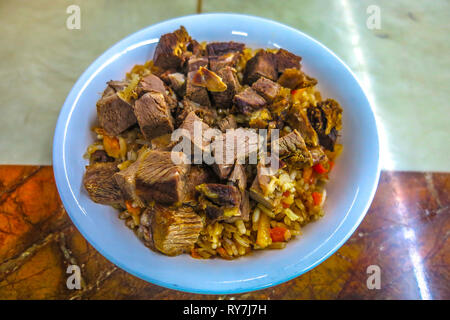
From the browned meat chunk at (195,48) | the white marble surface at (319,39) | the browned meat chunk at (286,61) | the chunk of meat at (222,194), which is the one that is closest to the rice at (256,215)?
the chunk of meat at (222,194)

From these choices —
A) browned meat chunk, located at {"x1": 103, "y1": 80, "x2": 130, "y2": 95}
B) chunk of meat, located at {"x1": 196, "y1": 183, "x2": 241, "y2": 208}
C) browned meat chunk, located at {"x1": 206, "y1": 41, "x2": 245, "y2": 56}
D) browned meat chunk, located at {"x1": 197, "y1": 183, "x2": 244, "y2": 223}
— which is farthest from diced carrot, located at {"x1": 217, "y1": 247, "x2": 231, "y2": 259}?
browned meat chunk, located at {"x1": 206, "y1": 41, "x2": 245, "y2": 56}

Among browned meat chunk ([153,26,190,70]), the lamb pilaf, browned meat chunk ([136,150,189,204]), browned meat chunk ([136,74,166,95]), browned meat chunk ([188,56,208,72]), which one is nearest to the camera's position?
browned meat chunk ([136,150,189,204])

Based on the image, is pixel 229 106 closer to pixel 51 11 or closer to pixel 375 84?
pixel 375 84

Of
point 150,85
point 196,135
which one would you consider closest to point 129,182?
point 196,135

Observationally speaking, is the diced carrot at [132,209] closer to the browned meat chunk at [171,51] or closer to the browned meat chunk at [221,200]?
the browned meat chunk at [221,200]

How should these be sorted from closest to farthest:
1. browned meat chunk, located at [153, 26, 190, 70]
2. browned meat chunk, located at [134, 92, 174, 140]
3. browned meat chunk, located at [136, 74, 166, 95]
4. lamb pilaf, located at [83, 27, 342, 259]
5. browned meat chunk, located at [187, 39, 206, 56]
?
lamb pilaf, located at [83, 27, 342, 259] < browned meat chunk, located at [134, 92, 174, 140] < browned meat chunk, located at [136, 74, 166, 95] < browned meat chunk, located at [153, 26, 190, 70] < browned meat chunk, located at [187, 39, 206, 56]

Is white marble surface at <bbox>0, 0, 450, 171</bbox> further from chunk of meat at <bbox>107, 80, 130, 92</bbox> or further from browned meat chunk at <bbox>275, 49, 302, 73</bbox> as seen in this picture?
browned meat chunk at <bbox>275, 49, 302, 73</bbox>

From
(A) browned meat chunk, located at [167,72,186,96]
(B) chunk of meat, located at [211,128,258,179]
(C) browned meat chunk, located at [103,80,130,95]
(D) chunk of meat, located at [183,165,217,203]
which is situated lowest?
(D) chunk of meat, located at [183,165,217,203]
